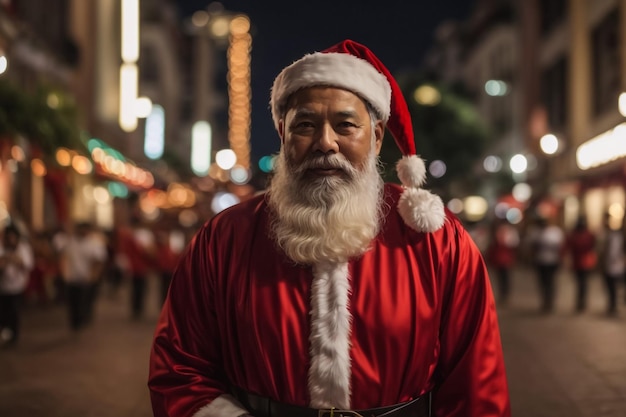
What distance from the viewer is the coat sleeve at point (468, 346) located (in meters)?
2.52

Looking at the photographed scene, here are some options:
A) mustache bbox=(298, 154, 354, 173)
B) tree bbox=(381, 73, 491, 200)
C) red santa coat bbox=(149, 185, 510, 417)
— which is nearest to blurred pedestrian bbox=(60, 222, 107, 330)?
red santa coat bbox=(149, 185, 510, 417)

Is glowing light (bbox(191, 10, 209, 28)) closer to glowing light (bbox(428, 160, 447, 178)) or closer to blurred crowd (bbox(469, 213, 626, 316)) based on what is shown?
glowing light (bbox(428, 160, 447, 178))

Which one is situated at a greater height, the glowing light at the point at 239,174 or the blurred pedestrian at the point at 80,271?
the glowing light at the point at 239,174

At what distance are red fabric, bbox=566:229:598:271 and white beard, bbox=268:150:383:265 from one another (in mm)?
12775

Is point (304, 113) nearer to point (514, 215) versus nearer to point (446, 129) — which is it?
point (446, 129)

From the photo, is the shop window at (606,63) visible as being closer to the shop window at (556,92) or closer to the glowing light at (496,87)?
the shop window at (556,92)

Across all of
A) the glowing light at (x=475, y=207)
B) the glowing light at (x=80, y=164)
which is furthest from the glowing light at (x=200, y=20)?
the glowing light at (x=80, y=164)

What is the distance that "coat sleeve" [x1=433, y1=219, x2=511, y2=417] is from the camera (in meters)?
2.52

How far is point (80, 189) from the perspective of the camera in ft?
83.4

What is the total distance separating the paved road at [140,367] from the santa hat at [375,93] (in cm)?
410

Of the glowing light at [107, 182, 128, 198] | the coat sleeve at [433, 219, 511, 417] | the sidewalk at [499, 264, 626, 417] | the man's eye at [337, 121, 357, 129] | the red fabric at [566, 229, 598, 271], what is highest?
the glowing light at [107, 182, 128, 198]

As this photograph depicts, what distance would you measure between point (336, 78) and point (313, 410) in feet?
3.65

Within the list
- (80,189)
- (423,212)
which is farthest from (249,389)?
(80,189)

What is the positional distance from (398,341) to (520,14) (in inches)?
1682
